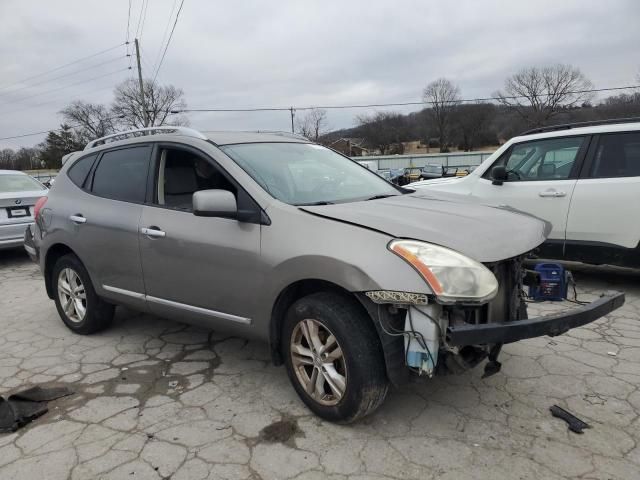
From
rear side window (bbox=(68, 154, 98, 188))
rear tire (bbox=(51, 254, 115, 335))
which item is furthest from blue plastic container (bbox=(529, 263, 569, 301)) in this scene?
rear side window (bbox=(68, 154, 98, 188))

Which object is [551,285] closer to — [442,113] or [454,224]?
[454,224]

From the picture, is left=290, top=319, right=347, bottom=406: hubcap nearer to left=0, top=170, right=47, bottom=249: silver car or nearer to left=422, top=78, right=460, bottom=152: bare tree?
left=0, top=170, right=47, bottom=249: silver car

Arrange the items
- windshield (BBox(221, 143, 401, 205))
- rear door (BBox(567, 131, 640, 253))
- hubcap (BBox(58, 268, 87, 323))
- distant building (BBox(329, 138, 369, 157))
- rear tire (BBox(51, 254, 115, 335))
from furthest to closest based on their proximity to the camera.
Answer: distant building (BBox(329, 138, 369, 157)) → rear door (BBox(567, 131, 640, 253)) → hubcap (BBox(58, 268, 87, 323)) → rear tire (BBox(51, 254, 115, 335)) → windshield (BBox(221, 143, 401, 205))

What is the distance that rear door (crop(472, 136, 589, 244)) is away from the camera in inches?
211

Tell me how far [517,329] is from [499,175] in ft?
12.7

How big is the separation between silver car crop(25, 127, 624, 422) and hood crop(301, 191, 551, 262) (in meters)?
0.01

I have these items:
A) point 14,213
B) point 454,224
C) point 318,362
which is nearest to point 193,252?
point 318,362

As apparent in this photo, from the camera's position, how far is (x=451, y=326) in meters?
2.40

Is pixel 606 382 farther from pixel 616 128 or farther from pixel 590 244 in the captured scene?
pixel 616 128

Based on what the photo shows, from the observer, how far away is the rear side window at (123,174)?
3820mm

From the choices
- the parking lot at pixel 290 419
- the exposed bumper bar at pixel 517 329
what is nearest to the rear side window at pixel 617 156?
the parking lot at pixel 290 419

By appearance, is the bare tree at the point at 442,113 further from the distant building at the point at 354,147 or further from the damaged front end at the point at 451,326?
the damaged front end at the point at 451,326

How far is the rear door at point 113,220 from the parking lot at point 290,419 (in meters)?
0.64

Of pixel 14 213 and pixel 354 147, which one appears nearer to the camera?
pixel 14 213
